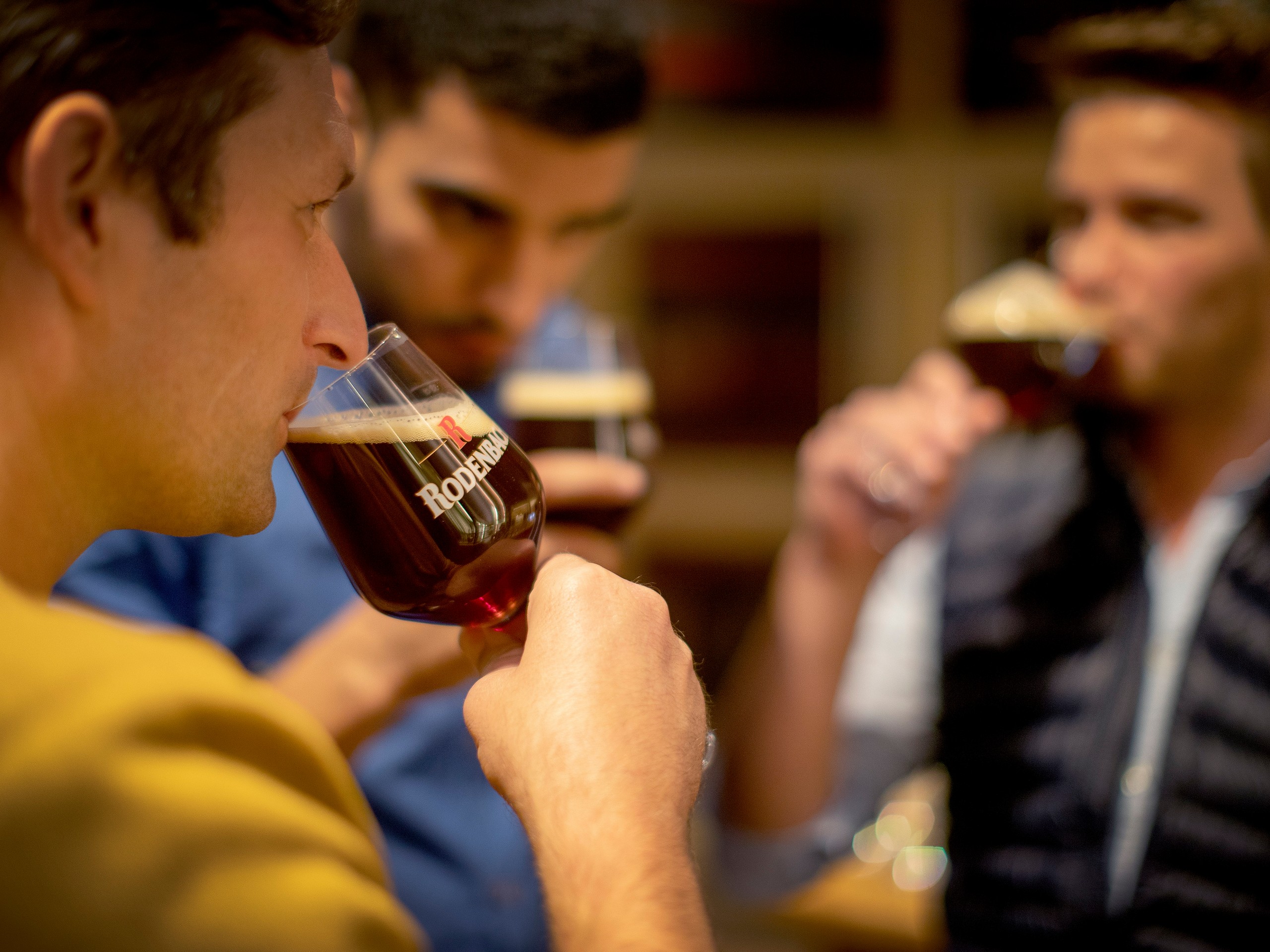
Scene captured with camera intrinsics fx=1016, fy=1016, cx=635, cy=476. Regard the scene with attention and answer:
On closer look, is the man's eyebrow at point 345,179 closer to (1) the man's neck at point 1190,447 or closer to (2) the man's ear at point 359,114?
(2) the man's ear at point 359,114

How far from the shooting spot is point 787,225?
196 inches

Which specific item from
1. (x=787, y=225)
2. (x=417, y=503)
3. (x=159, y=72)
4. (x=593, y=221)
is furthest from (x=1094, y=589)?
(x=787, y=225)

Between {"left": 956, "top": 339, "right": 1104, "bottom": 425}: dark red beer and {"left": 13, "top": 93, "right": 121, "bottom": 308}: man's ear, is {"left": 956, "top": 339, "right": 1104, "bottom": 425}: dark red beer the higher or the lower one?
the lower one

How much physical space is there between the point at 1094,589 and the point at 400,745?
118 centimetres

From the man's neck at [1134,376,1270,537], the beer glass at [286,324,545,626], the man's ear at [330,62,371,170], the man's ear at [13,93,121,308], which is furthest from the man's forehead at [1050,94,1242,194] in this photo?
the man's ear at [13,93,121,308]

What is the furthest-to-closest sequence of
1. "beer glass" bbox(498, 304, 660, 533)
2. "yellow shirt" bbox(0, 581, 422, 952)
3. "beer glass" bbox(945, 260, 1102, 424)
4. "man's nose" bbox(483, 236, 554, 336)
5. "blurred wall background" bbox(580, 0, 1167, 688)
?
"blurred wall background" bbox(580, 0, 1167, 688), "beer glass" bbox(945, 260, 1102, 424), "man's nose" bbox(483, 236, 554, 336), "beer glass" bbox(498, 304, 660, 533), "yellow shirt" bbox(0, 581, 422, 952)

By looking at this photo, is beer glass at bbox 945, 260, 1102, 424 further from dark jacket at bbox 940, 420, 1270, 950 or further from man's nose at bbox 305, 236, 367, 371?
man's nose at bbox 305, 236, 367, 371

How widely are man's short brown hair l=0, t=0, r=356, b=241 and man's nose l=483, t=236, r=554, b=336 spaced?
94 cm

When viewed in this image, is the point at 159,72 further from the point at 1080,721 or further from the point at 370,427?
the point at 1080,721

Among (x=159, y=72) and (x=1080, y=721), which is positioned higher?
(x=159, y=72)

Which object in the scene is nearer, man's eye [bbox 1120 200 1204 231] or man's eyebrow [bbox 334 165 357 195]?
man's eyebrow [bbox 334 165 357 195]

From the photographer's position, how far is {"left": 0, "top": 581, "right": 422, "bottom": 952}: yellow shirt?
0.47 meters

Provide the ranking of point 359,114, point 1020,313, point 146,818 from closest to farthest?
point 146,818, point 359,114, point 1020,313

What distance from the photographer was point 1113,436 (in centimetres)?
188
